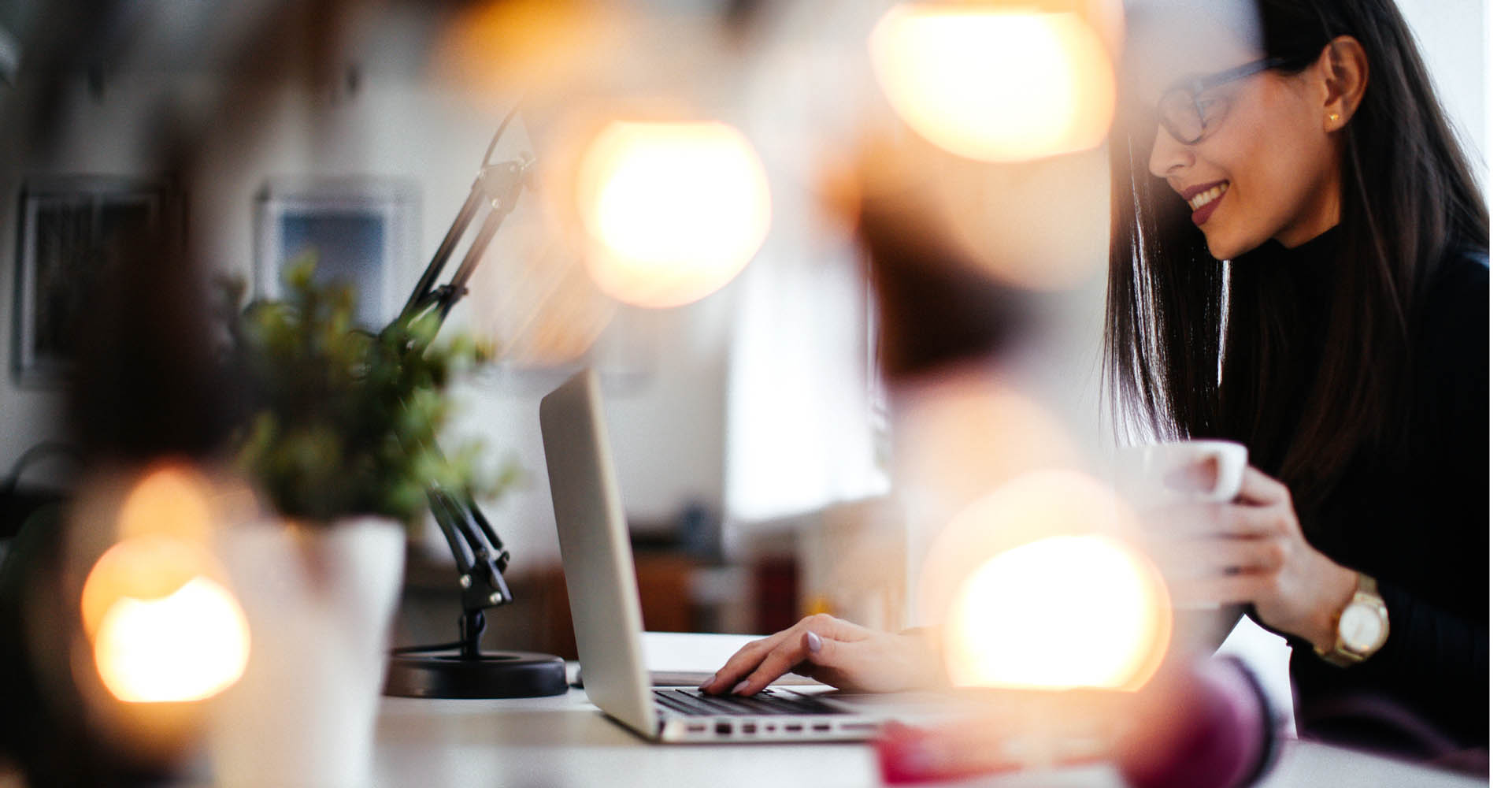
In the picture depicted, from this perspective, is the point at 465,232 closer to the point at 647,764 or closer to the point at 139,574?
the point at 139,574

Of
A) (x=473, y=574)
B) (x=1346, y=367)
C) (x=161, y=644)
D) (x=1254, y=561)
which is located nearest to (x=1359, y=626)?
(x=1254, y=561)

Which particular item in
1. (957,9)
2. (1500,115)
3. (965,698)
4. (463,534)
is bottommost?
(965,698)

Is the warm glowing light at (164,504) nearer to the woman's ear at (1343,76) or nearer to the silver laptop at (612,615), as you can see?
the silver laptop at (612,615)

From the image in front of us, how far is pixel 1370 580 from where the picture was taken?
2.47 feet

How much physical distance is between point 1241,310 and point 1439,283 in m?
0.20

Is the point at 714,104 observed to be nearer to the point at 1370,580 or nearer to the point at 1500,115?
the point at 1500,115

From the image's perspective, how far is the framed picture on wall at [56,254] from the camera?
1356mm

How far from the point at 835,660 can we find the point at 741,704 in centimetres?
14

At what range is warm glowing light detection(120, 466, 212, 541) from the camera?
851 millimetres

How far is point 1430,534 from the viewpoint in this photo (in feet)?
2.76

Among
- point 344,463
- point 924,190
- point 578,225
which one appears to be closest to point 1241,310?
point 344,463

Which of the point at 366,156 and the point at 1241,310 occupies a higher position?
the point at 366,156

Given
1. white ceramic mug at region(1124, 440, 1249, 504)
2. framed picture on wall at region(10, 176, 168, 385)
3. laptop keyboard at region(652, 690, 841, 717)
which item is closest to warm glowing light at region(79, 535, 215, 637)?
laptop keyboard at region(652, 690, 841, 717)

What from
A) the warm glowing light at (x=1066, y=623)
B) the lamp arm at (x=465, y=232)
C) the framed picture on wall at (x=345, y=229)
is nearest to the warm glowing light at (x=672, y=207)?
the framed picture on wall at (x=345, y=229)
